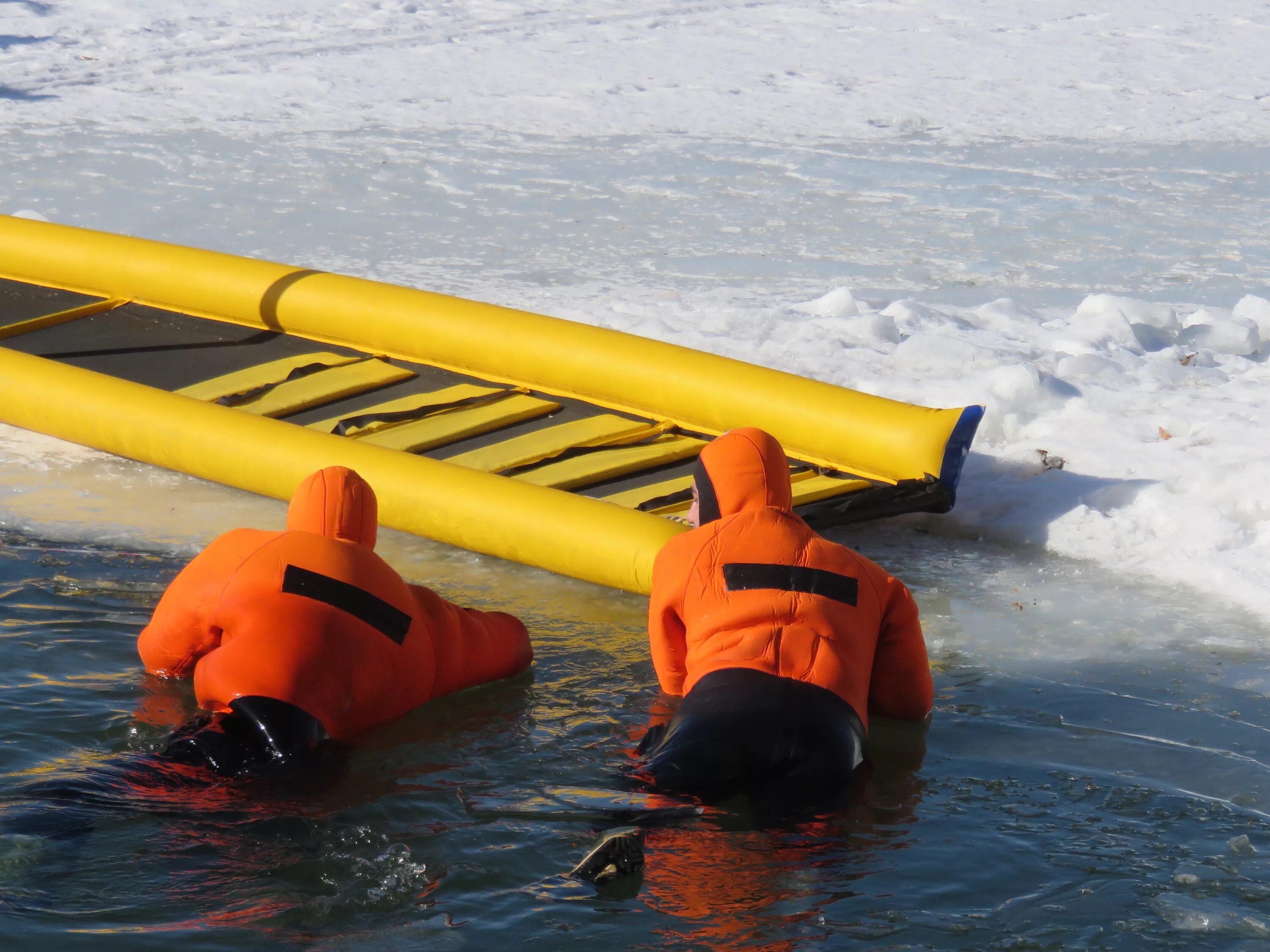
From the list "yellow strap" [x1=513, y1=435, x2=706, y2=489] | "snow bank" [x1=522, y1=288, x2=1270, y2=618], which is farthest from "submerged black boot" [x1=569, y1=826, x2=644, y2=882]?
"snow bank" [x1=522, y1=288, x2=1270, y2=618]

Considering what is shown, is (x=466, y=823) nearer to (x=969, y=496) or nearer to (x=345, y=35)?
(x=969, y=496)

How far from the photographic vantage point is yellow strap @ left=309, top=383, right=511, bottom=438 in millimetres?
5191

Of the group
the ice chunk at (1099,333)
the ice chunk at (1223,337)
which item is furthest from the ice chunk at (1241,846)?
the ice chunk at (1223,337)

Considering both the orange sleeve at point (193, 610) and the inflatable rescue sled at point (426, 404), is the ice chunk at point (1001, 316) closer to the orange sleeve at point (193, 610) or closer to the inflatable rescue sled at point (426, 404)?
the inflatable rescue sled at point (426, 404)

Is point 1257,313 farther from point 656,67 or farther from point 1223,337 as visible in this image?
point 656,67

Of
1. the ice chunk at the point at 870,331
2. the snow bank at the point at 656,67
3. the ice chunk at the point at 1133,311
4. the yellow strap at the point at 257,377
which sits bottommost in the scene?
the yellow strap at the point at 257,377

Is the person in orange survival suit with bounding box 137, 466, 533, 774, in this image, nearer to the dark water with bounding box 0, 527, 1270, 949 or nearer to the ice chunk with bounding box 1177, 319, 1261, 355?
the dark water with bounding box 0, 527, 1270, 949

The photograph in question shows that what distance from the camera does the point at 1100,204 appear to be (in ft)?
28.5

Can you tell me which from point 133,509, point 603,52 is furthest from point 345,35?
point 133,509

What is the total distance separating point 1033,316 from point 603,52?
6.71 m

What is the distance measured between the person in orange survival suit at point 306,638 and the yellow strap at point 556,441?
4.08ft

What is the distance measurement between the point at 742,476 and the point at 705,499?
0.39 ft

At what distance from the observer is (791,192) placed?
29.6 ft

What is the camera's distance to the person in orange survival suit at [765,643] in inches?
119
